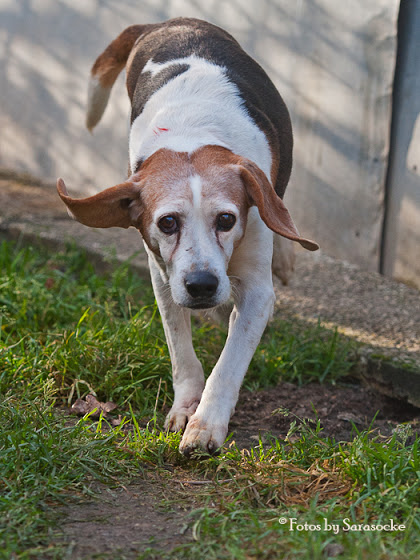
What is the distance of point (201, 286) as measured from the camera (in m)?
2.83

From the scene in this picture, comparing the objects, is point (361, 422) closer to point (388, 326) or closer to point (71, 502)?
point (388, 326)

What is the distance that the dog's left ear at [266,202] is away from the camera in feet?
9.85

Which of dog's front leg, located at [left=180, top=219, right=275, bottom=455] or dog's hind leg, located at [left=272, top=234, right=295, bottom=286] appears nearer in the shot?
dog's front leg, located at [left=180, top=219, right=275, bottom=455]

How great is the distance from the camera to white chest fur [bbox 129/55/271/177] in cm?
323

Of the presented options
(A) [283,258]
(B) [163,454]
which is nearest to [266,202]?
(B) [163,454]

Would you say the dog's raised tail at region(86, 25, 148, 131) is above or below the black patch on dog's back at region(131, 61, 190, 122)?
below

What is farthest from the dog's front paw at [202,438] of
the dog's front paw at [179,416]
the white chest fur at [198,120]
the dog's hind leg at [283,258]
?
the dog's hind leg at [283,258]

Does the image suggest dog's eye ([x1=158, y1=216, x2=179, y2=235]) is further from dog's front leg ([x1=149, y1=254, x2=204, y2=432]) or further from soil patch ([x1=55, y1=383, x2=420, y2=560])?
soil patch ([x1=55, y1=383, x2=420, y2=560])

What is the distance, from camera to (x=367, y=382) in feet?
12.9

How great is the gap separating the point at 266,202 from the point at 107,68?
2.24 metres

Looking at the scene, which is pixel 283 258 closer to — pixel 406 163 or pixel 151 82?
pixel 406 163

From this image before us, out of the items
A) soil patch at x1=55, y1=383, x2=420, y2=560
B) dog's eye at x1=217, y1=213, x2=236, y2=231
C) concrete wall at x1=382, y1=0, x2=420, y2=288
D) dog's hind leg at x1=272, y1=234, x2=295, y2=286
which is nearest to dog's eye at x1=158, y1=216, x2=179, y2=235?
dog's eye at x1=217, y1=213, x2=236, y2=231

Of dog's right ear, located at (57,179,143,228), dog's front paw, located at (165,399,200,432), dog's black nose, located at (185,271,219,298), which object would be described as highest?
dog's black nose, located at (185,271,219,298)

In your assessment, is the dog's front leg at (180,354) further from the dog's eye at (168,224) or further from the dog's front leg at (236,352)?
the dog's eye at (168,224)
